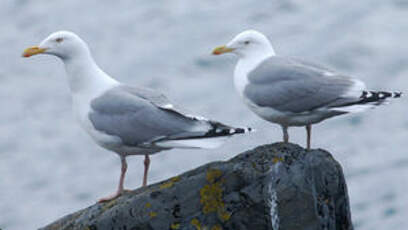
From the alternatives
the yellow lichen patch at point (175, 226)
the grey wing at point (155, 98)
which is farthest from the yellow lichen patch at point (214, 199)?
the grey wing at point (155, 98)

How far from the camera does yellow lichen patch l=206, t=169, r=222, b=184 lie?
857cm

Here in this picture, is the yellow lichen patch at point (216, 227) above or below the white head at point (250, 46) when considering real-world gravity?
below

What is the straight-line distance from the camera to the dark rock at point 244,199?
333 inches

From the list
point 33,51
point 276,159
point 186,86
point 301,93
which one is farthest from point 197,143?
point 186,86

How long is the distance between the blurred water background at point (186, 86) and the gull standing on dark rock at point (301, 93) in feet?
41.4

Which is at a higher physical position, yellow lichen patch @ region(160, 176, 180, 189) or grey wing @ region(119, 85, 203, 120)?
grey wing @ region(119, 85, 203, 120)

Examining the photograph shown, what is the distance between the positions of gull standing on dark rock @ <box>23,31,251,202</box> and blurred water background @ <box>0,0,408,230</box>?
13.1 meters

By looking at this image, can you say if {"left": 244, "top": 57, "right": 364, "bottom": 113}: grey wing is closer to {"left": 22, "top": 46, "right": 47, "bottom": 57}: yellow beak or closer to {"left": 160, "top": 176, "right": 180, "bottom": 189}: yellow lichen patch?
{"left": 160, "top": 176, "right": 180, "bottom": 189}: yellow lichen patch

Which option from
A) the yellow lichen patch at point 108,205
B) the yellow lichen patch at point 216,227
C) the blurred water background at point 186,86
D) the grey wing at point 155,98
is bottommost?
the blurred water background at point 186,86

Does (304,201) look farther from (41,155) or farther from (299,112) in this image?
(41,155)

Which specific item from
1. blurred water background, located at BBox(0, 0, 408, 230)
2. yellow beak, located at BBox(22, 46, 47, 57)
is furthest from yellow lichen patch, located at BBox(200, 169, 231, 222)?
blurred water background, located at BBox(0, 0, 408, 230)

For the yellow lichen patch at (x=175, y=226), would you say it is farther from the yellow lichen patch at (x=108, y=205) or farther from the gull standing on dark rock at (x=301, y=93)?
the gull standing on dark rock at (x=301, y=93)

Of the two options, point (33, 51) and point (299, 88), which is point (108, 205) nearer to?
point (33, 51)

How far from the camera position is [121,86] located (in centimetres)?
998
